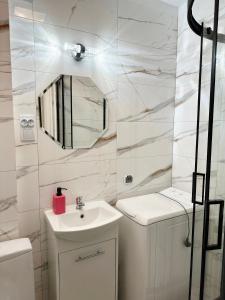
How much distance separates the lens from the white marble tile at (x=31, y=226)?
1565mm

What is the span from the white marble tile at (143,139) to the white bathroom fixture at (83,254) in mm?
563

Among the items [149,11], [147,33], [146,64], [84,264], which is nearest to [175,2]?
[149,11]

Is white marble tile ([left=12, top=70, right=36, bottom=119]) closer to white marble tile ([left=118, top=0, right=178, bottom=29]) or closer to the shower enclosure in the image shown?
white marble tile ([left=118, top=0, right=178, bottom=29])

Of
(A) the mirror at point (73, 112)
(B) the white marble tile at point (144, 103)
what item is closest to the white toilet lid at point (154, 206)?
(A) the mirror at point (73, 112)

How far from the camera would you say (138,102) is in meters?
1.93

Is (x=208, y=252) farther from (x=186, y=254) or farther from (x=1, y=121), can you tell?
(x=1, y=121)

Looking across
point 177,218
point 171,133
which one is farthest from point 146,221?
point 171,133

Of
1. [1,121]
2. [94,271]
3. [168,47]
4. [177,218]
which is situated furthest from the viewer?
[168,47]

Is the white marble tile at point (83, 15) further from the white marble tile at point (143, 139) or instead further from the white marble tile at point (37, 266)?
the white marble tile at point (37, 266)

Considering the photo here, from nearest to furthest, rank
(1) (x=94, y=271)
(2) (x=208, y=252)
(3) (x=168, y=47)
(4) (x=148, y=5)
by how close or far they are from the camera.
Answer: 1. (2) (x=208, y=252)
2. (1) (x=94, y=271)
3. (4) (x=148, y=5)
4. (3) (x=168, y=47)

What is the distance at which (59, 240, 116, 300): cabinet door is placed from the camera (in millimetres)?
1406

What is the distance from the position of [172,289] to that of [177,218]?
1.88 feet

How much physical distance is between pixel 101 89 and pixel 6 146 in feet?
2.78

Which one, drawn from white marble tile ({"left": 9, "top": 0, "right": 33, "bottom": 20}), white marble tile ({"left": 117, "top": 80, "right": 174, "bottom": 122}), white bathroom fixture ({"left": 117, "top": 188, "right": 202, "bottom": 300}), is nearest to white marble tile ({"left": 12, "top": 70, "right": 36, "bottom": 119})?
white marble tile ({"left": 9, "top": 0, "right": 33, "bottom": 20})
